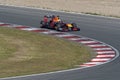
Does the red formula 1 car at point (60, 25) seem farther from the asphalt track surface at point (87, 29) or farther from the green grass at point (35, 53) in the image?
the green grass at point (35, 53)

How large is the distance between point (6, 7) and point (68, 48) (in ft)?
64.9

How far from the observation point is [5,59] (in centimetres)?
2344

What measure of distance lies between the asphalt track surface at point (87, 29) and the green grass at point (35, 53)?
1.32 meters

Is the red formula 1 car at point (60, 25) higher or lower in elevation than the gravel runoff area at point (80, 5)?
higher

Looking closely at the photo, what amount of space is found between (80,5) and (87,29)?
15.5 meters

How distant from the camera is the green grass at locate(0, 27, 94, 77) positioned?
70.6 feet

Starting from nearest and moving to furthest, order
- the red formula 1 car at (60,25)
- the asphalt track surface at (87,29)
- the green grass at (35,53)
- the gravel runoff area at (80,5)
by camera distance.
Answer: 1. the asphalt track surface at (87,29)
2. the green grass at (35,53)
3. the red formula 1 car at (60,25)
4. the gravel runoff area at (80,5)

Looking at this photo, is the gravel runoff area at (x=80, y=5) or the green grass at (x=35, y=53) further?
the gravel runoff area at (x=80, y=5)

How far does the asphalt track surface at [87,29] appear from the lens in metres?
19.5

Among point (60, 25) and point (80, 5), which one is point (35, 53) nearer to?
point (60, 25)

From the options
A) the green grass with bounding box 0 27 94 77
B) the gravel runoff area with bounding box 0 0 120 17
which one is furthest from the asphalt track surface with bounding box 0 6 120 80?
A: the gravel runoff area with bounding box 0 0 120 17

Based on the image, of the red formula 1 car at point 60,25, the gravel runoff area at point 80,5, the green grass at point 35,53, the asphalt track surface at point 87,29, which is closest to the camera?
the asphalt track surface at point 87,29

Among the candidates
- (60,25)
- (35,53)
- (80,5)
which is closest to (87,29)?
(60,25)

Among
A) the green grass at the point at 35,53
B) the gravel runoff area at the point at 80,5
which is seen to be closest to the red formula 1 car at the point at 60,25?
the green grass at the point at 35,53
